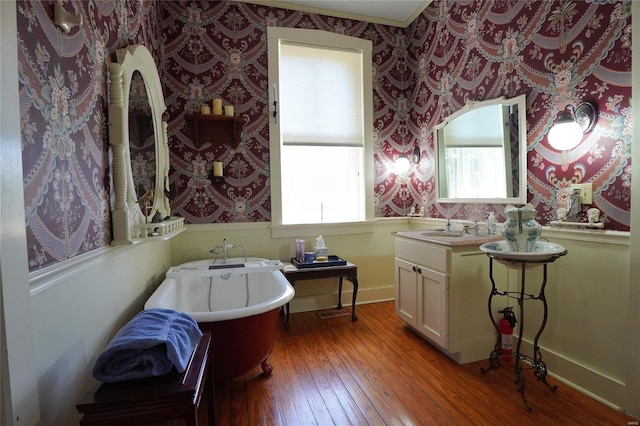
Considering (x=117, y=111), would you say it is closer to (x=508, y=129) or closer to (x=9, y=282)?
(x=9, y=282)

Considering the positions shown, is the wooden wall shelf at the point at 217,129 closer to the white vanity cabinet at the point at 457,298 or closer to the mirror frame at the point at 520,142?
the white vanity cabinet at the point at 457,298

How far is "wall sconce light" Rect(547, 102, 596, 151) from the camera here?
1712mm

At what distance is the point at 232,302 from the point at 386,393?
4.31 feet

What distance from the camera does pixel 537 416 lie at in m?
1.55

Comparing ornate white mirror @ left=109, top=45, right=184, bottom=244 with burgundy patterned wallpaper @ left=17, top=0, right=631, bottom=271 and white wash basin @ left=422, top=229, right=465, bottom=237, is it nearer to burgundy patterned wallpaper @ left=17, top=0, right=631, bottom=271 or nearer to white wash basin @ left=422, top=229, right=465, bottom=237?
burgundy patterned wallpaper @ left=17, top=0, right=631, bottom=271

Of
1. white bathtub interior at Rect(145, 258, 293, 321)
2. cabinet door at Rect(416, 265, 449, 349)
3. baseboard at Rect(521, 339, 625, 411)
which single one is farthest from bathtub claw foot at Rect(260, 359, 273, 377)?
baseboard at Rect(521, 339, 625, 411)

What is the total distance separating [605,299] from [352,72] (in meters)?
2.88

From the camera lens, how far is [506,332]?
2.06 m

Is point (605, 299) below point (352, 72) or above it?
below

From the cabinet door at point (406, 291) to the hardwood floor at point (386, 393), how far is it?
0.23 meters

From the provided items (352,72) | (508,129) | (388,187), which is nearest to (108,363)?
(508,129)

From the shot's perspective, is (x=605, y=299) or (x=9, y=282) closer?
(x=9, y=282)

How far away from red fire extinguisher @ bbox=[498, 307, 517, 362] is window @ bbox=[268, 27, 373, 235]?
5.25 ft

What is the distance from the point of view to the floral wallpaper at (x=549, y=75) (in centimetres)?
160
